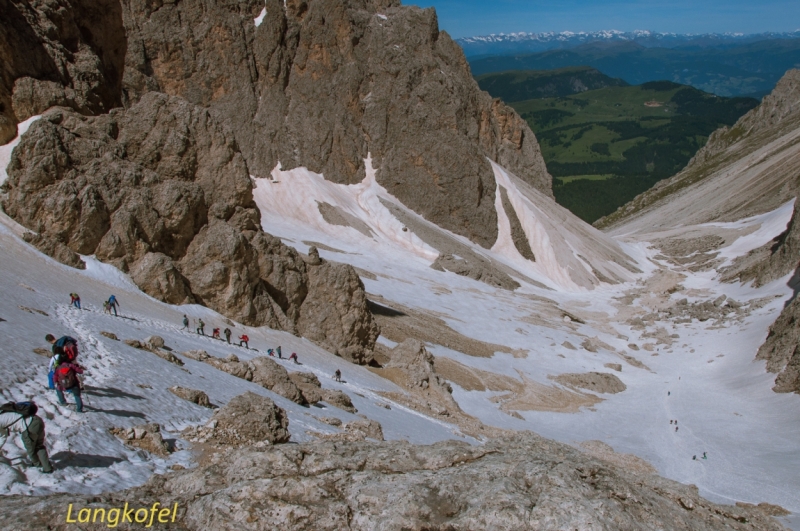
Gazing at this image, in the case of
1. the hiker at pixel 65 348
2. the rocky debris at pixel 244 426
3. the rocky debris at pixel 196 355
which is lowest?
the rocky debris at pixel 196 355

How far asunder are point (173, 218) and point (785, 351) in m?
44.1

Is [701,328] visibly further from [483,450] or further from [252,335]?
[483,450]

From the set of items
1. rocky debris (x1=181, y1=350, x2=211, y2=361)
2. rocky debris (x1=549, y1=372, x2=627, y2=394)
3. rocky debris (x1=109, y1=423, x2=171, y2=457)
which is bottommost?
rocky debris (x1=549, y1=372, x2=627, y2=394)

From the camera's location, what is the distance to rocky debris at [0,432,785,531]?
23.6ft

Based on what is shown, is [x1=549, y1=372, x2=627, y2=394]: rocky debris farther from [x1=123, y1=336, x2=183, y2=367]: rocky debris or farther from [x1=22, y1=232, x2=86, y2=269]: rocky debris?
[x1=123, y1=336, x2=183, y2=367]: rocky debris

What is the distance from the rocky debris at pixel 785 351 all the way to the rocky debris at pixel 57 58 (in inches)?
1883

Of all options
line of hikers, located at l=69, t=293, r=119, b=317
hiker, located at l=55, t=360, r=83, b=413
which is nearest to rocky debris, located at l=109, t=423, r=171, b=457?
hiker, located at l=55, t=360, r=83, b=413

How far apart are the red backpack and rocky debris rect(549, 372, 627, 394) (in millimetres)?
38171

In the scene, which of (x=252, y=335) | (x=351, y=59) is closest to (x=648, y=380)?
(x=252, y=335)

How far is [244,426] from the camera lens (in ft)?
→ 42.6

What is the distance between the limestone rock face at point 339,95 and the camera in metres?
86.8

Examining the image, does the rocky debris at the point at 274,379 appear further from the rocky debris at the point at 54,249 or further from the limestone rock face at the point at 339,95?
the limestone rock face at the point at 339,95

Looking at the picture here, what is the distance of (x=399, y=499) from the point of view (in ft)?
24.7

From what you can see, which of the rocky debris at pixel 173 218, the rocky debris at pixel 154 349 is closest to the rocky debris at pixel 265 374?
the rocky debris at pixel 154 349
